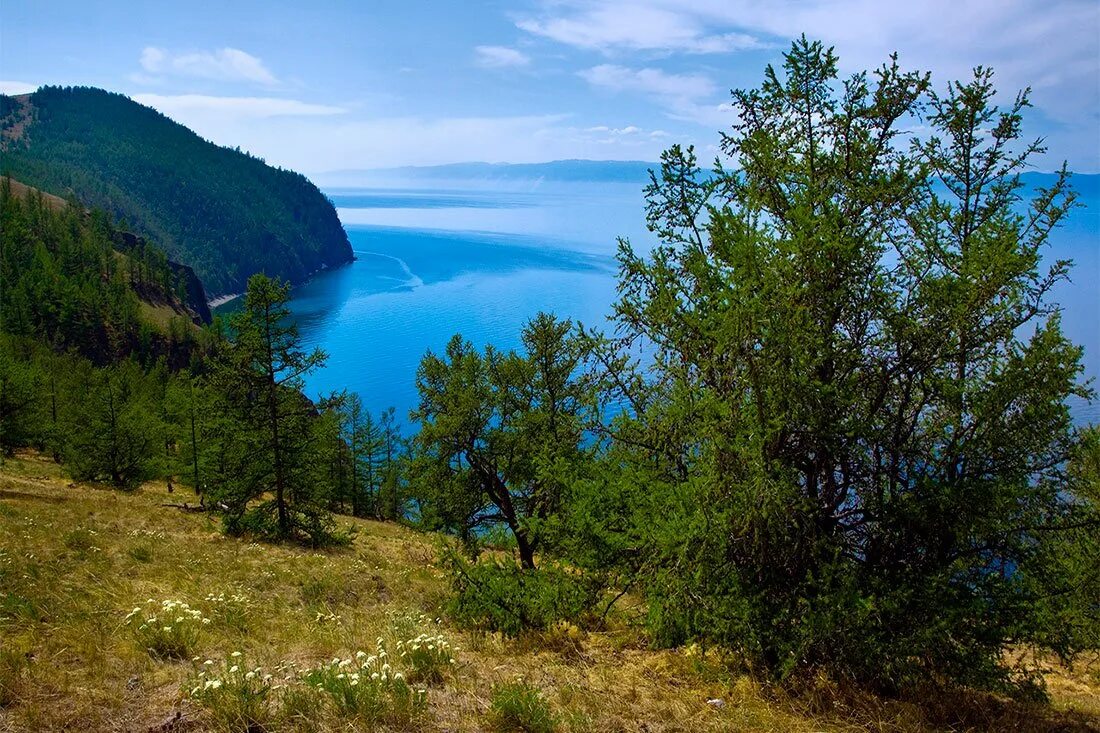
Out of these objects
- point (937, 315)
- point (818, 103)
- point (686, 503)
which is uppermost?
point (818, 103)

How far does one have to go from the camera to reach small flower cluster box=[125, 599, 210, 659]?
7195 mm

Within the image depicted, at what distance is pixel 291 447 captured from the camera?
26.0 m

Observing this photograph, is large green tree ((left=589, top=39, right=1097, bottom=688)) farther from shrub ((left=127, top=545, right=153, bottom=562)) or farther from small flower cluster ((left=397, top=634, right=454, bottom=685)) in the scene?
shrub ((left=127, top=545, right=153, bottom=562))

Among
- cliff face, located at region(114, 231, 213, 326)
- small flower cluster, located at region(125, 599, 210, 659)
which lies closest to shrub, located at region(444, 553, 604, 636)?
small flower cluster, located at region(125, 599, 210, 659)

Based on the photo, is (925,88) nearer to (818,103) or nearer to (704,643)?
(818,103)

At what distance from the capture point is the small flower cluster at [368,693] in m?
5.87

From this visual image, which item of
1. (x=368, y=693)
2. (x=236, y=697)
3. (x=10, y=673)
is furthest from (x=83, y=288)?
(x=368, y=693)

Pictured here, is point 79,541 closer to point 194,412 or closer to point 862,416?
point 862,416

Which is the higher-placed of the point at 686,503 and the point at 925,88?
the point at 925,88

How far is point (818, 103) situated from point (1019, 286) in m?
3.35

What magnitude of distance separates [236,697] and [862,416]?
726 centimetres

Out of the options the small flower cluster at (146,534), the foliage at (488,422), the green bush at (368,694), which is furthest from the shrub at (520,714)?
the foliage at (488,422)

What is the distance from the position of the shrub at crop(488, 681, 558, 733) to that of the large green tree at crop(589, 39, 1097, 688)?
1.97 m

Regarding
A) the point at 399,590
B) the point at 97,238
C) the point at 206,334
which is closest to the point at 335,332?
the point at 206,334
